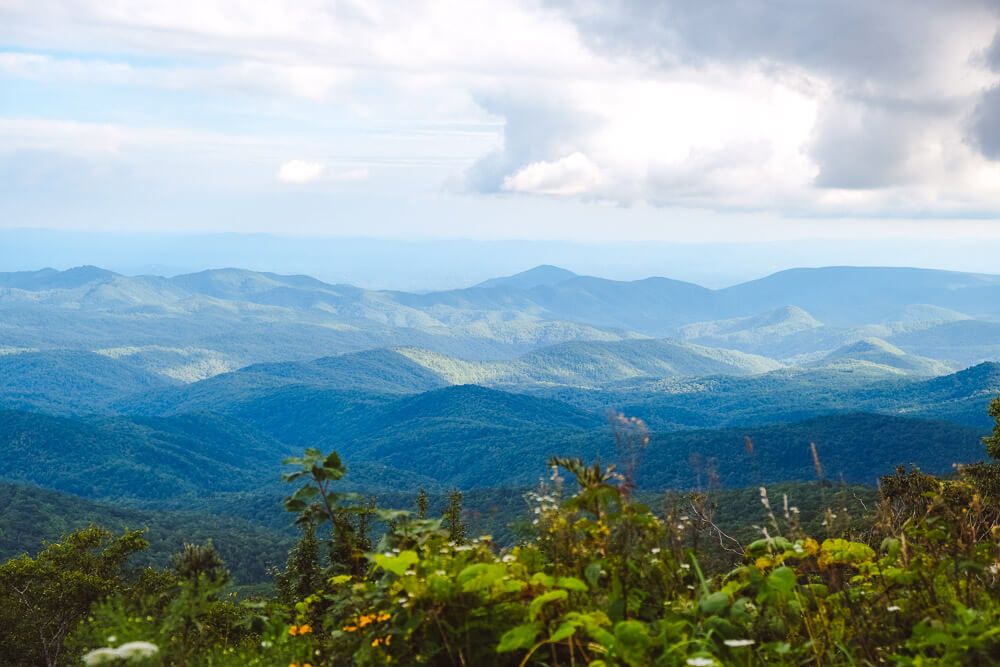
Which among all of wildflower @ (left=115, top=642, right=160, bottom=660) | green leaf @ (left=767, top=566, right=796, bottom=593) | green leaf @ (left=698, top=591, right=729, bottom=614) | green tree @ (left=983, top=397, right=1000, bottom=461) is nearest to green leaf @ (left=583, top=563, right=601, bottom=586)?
green leaf @ (left=698, top=591, right=729, bottom=614)

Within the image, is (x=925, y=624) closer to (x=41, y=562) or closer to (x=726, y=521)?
(x=41, y=562)

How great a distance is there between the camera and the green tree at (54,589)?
32.4 metres

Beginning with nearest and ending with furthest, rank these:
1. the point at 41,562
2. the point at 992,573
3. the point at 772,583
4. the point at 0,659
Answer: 1. the point at 772,583
2. the point at 992,573
3. the point at 0,659
4. the point at 41,562

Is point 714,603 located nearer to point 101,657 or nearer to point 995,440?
point 101,657

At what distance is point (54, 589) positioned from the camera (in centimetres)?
3434

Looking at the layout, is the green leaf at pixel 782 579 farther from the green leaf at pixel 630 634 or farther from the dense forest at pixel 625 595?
the green leaf at pixel 630 634

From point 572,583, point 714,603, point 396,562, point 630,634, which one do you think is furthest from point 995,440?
point 396,562

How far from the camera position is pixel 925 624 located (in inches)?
192

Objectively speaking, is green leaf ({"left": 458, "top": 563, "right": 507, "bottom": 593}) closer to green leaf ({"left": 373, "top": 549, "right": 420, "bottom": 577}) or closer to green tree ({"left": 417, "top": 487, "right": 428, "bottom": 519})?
green leaf ({"left": 373, "top": 549, "right": 420, "bottom": 577})

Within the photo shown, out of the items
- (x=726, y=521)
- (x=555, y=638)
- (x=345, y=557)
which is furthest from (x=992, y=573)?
(x=726, y=521)

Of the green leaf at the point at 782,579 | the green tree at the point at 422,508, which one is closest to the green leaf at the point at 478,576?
the green leaf at the point at 782,579

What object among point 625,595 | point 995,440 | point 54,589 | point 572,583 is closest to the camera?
point 572,583

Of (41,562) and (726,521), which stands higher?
(41,562)

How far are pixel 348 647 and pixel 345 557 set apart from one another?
7.01ft
